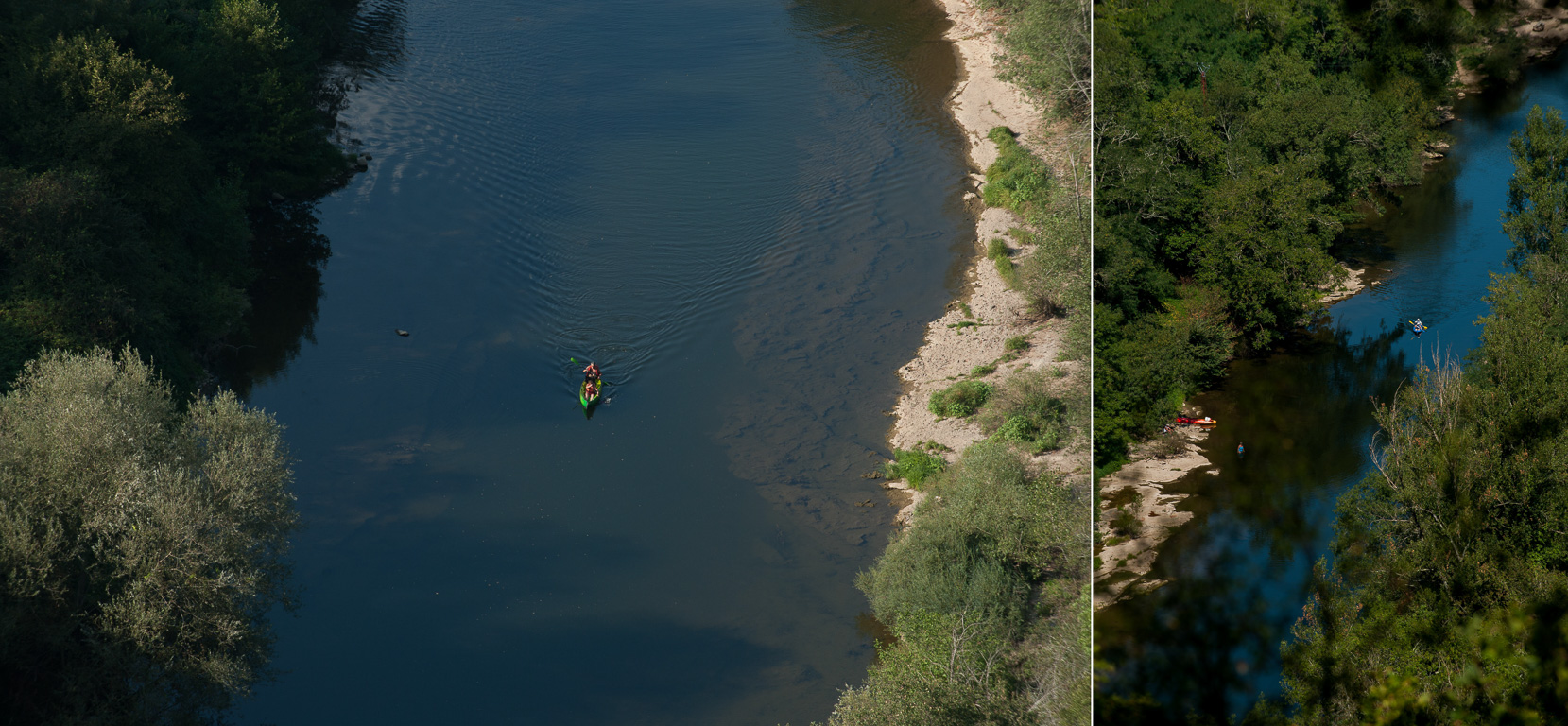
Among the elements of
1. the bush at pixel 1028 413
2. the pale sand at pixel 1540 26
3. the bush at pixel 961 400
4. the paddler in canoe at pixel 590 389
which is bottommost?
the paddler in canoe at pixel 590 389

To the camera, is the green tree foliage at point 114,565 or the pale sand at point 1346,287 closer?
the pale sand at point 1346,287

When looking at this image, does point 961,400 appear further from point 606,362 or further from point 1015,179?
point 1015,179

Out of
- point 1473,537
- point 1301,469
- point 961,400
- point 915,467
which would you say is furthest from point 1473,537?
point 961,400

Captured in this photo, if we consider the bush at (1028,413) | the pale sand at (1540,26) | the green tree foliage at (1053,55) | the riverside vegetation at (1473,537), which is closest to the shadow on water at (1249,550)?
the riverside vegetation at (1473,537)

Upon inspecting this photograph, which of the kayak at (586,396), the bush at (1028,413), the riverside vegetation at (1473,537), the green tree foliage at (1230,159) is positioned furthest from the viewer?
the kayak at (586,396)

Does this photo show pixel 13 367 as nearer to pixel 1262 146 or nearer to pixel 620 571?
pixel 620 571

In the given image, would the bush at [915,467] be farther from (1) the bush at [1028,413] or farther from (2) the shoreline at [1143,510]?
(2) the shoreline at [1143,510]
